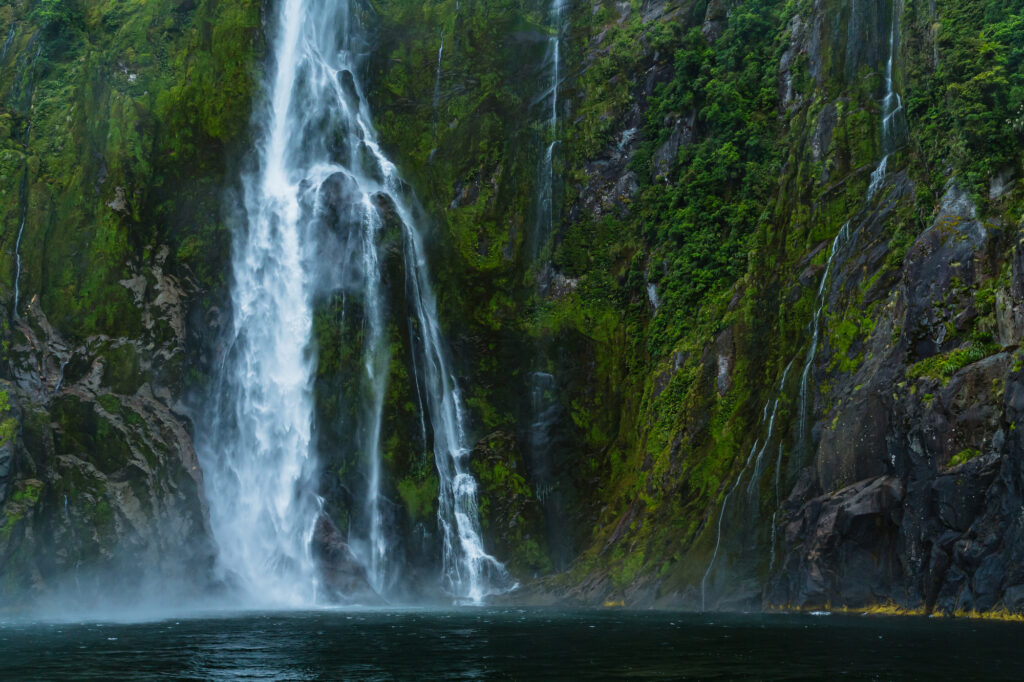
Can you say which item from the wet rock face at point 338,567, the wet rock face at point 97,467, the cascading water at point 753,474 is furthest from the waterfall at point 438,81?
the cascading water at point 753,474

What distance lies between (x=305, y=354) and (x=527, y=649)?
78.9ft

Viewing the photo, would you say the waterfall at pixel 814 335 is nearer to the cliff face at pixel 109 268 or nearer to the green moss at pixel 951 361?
the green moss at pixel 951 361

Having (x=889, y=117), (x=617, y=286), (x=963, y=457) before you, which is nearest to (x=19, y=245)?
(x=617, y=286)

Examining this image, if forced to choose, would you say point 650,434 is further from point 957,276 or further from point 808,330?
point 957,276

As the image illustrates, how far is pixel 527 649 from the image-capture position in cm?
1836

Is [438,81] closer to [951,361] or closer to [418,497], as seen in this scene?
[418,497]

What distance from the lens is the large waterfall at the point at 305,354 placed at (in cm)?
3753

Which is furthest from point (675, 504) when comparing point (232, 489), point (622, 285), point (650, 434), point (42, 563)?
point (42, 563)

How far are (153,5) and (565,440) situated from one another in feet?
97.2

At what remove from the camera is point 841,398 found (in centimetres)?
2911

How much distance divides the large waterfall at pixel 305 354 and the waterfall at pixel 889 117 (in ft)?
62.8

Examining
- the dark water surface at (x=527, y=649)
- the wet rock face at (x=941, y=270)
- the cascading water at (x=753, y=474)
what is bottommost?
the dark water surface at (x=527, y=649)

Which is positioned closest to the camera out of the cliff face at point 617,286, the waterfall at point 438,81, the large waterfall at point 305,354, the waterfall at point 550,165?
the cliff face at point 617,286

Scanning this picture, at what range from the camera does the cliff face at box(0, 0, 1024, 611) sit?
27.1 metres
